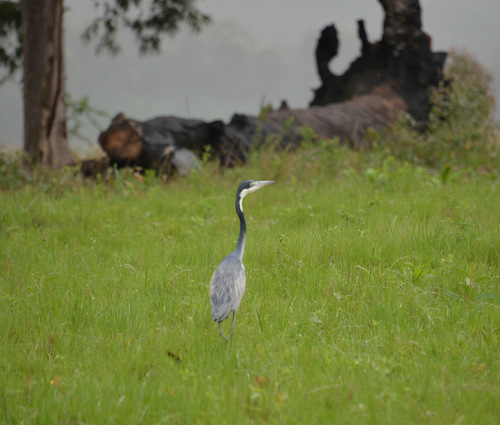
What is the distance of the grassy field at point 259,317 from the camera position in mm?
2766

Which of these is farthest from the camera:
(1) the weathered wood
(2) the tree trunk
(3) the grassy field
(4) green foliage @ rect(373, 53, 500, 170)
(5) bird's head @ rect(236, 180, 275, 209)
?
(4) green foliage @ rect(373, 53, 500, 170)

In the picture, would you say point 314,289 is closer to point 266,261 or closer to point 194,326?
point 266,261

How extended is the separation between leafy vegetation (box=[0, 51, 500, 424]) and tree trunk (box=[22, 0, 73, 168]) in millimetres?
3771

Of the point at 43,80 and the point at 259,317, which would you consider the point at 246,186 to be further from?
the point at 43,80

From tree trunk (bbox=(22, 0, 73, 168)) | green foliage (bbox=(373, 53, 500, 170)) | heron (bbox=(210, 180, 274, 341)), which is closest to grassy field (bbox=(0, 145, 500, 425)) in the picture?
heron (bbox=(210, 180, 274, 341))

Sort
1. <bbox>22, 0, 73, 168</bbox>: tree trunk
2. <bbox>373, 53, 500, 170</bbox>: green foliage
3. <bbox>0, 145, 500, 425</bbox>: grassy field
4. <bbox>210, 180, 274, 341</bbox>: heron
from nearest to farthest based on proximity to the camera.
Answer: <bbox>0, 145, 500, 425</bbox>: grassy field → <bbox>210, 180, 274, 341</bbox>: heron → <bbox>22, 0, 73, 168</bbox>: tree trunk → <bbox>373, 53, 500, 170</bbox>: green foliage

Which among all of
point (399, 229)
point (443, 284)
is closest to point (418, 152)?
point (399, 229)

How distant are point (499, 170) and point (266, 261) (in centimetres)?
735

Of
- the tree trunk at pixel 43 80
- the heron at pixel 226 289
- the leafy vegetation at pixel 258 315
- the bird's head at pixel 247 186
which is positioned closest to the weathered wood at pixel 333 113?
the tree trunk at pixel 43 80

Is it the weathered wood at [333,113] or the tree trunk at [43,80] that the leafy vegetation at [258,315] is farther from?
the tree trunk at [43,80]

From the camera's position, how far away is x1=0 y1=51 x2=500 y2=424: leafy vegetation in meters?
2.77

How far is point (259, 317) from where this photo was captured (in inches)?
135

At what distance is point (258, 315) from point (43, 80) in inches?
341

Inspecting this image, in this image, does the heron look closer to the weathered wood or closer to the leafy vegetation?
the leafy vegetation
